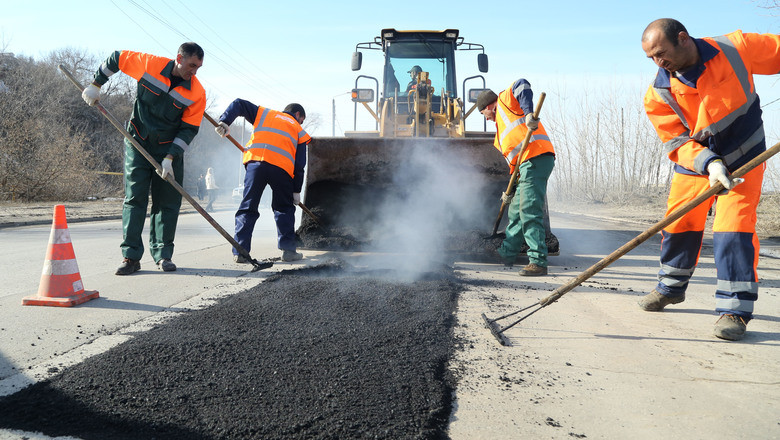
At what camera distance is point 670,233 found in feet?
10.7

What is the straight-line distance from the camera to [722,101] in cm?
280

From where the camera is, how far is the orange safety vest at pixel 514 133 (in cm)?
462

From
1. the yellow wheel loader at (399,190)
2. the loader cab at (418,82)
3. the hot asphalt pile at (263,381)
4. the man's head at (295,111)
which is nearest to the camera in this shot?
the hot asphalt pile at (263,381)

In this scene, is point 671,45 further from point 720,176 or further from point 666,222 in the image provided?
point 666,222

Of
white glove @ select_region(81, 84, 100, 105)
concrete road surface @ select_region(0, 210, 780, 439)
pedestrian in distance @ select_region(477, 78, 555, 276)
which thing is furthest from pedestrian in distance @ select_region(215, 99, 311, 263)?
pedestrian in distance @ select_region(477, 78, 555, 276)

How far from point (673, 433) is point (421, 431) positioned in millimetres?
866

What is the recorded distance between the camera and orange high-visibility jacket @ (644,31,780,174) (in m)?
2.77

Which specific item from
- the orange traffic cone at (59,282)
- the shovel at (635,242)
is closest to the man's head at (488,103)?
the shovel at (635,242)

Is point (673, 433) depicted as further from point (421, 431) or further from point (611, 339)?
point (611, 339)

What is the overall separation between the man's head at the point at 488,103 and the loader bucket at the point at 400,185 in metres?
0.80

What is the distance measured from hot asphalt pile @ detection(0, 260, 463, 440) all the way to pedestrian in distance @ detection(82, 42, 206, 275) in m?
1.70

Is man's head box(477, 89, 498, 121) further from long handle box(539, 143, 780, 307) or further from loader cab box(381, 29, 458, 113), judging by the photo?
loader cab box(381, 29, 458, 113)

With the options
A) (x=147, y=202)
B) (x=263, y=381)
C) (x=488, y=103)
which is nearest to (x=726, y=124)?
(x=488, y=103)

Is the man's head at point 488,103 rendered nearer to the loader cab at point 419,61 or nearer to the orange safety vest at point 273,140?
the orange safety vest at point 273,140
